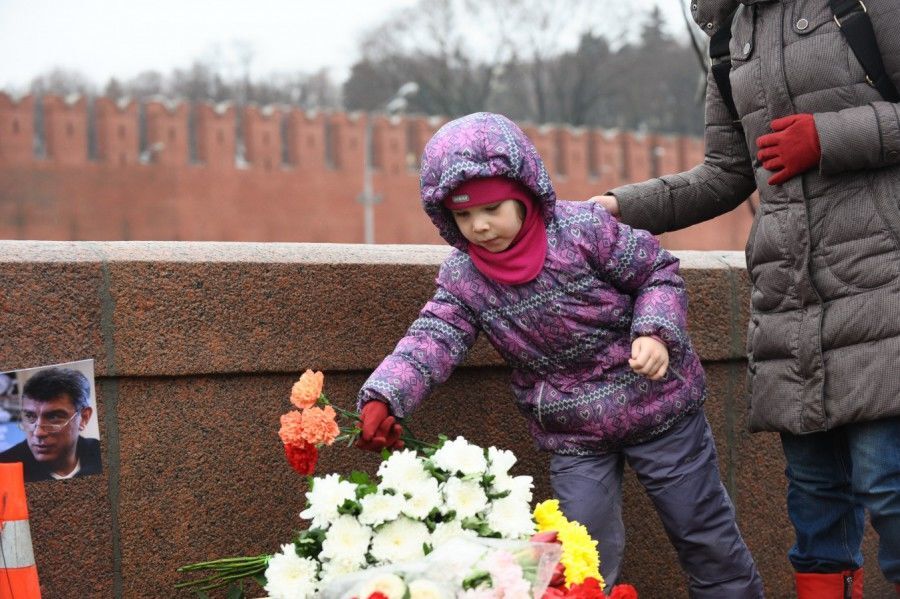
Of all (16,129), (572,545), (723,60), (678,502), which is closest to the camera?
(572,545)

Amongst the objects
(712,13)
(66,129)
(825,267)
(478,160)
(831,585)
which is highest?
(66,129)

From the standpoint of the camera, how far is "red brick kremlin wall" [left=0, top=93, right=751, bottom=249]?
34.2 m

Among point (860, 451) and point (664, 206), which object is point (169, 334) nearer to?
point (664, 206)

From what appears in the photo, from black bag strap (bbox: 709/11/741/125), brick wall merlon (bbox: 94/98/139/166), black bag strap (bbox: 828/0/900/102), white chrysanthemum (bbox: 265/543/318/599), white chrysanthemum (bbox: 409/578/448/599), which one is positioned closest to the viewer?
white chrysanthemum (bbox: 409/578/448/599)

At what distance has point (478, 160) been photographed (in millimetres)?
2436

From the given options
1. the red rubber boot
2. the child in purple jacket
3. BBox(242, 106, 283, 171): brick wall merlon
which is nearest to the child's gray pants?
the child in purple jacket

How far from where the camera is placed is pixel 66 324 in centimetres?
264

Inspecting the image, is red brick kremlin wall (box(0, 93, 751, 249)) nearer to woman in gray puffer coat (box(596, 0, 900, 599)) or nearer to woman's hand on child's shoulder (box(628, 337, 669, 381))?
woman in gray puffer coat (box(596, 0, 900, 599))

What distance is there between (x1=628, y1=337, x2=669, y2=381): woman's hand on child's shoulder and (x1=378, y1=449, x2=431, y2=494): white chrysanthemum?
0.57 meters

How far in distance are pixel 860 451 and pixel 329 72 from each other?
4682 centimetres

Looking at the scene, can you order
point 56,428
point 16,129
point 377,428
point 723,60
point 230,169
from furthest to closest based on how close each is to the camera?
point 230,169 → point 16,129 → point 723,60 → point 56,428 → point 377,428

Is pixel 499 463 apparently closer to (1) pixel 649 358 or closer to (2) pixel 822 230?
(1) pixel 649 358

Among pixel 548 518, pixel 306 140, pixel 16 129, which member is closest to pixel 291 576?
pixel 548 518

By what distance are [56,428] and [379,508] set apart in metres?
0.92
